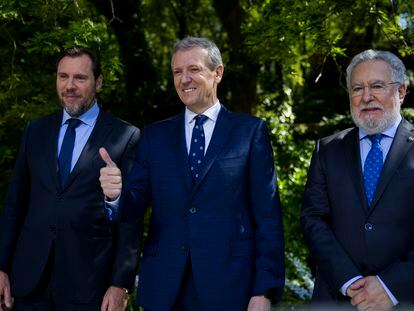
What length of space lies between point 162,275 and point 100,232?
516 millimetres

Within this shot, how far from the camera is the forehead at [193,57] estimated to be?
344 cm

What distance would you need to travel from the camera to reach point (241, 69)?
24.9 ft

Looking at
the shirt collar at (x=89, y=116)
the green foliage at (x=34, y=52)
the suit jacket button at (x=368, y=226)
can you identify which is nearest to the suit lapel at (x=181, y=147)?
the shirt collar at (x=89, y=116)

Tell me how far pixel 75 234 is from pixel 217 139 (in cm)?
98

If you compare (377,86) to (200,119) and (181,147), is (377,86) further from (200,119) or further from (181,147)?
(181,147)

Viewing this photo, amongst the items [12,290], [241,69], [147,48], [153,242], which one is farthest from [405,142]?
[147,48]

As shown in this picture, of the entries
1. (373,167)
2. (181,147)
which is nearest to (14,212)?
(181,147)

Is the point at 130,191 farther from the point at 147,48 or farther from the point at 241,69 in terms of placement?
the point at 147,48

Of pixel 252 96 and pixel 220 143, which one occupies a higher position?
pixel 252 96

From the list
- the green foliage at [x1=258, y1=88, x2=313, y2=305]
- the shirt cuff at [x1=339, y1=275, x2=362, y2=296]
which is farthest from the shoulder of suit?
the green foliage at [x1=258, y1=88, x2=313, y2=305]

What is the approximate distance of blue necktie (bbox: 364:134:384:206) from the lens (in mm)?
3330

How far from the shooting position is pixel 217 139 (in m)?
3.43

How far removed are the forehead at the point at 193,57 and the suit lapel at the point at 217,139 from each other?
0.32 metres

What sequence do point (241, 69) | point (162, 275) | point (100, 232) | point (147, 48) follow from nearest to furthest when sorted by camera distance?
point (162, 275), point (100, 232), point (241, 69), point (147, 48)
